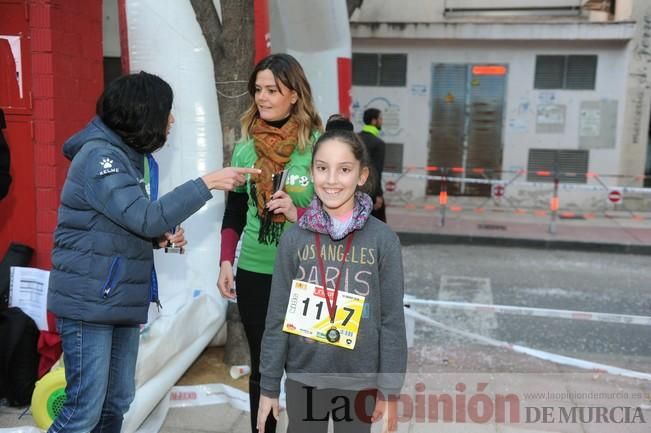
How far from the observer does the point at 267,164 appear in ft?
8.61

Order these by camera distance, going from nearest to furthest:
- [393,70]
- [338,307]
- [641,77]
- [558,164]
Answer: [338,307]
[641,77]
[558,164]
[393,70]

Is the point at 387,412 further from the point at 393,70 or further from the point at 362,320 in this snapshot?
the point at 393,70

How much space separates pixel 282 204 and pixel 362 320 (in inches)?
23.5

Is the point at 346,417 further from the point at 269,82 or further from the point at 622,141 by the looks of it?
the point at 622,141

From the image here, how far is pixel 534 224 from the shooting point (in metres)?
11.2

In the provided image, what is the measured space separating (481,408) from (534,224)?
26.3 feet

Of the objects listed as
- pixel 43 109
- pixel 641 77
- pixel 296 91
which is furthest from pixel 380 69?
pixel 296 91

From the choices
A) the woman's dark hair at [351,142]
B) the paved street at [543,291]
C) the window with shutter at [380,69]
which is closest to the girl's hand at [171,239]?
the woman's dark hair at [351,142]

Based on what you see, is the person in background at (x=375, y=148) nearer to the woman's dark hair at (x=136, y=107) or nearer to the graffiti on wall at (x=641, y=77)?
the woman's dark hair at (x=136, y=107)

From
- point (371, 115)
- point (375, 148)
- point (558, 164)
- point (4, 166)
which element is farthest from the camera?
point (558, 164)

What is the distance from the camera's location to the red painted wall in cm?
372

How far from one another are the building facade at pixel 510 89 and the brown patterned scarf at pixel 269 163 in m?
10.1

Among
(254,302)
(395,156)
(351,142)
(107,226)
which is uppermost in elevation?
(351,142)

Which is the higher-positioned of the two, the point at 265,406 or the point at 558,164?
the point at 558,164
